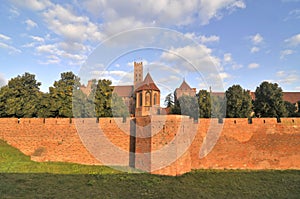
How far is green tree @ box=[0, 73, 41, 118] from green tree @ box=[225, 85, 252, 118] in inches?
672

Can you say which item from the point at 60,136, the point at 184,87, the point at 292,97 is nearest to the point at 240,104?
the point at 60,136

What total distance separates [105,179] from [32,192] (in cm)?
→ 294

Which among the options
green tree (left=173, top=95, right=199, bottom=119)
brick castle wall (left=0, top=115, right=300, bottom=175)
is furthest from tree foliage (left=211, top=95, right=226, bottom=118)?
brick castle wall (left=0, top=115, right=300, bottom=175)

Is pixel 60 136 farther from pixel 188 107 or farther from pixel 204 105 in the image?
pixel 204 105

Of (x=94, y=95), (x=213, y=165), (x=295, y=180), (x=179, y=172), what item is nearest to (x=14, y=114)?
(x=94, y=95)

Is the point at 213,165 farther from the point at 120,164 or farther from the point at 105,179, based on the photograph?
the point at 105,179

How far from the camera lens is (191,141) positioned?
40.4 feet

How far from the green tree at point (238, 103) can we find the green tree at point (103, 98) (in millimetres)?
10767

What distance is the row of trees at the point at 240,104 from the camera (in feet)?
60.8

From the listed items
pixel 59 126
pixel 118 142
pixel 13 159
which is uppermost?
pixel 59 126

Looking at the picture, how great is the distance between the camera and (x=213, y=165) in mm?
12406

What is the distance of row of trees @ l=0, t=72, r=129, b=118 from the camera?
55.5 feet

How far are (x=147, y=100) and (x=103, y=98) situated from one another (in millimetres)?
14210

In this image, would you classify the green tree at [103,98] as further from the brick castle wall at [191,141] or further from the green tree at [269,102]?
the green tree at [269,102]
